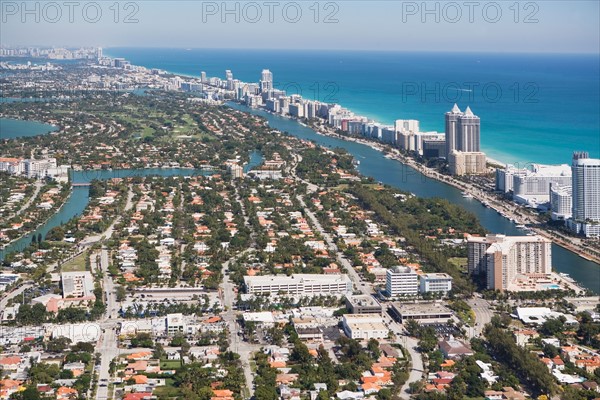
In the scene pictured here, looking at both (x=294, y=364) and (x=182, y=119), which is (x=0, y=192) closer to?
(x=294, y=364)

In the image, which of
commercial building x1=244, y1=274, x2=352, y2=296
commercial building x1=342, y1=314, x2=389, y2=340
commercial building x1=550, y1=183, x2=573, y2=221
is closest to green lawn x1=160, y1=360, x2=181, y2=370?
commercial building x1=342, y1=314, x2=389, y2=340

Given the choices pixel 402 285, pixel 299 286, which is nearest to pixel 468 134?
pixel 402 285

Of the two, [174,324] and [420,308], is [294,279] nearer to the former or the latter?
[420,308]

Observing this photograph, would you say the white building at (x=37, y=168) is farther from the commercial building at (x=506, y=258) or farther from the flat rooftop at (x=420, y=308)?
the flat rooftop at (x=420, y=308)

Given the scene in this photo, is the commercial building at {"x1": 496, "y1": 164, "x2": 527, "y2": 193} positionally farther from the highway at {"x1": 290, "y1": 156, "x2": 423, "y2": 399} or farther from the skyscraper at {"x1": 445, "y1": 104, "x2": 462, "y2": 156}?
the highway at {"x1": 290, "y1": 156, "x2": 423, "y2": 399}

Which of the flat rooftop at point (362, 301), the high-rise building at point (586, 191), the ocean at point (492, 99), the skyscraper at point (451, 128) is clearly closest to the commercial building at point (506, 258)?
the flat rooftop at point (362, 301)

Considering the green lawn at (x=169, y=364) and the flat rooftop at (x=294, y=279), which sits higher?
the flat rooftop at (x=294, y=279)
